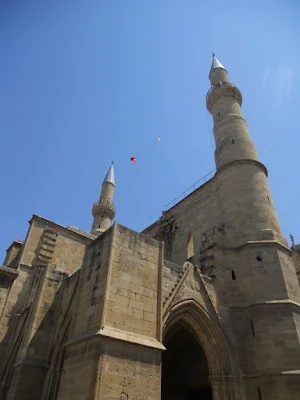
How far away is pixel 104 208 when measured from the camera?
26844 millimetres

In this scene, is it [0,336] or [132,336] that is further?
[0,336]

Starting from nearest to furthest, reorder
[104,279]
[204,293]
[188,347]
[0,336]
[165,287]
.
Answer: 1. [104,279]
2. [165,287]
3. [204,293]
4. [0,336]
5. [188,347]

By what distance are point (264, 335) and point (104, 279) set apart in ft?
19.8

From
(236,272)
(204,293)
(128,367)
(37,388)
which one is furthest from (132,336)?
(236,272)

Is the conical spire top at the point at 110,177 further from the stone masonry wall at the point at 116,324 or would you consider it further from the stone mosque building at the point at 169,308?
the stone masonry wall at the point at 116,324

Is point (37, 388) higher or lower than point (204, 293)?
lower

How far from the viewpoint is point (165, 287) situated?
31.6 feet

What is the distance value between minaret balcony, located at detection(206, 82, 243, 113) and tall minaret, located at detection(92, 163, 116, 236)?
12.5 metres

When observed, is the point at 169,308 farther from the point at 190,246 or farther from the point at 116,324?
the point at 190,246

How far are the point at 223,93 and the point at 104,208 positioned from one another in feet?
45.4

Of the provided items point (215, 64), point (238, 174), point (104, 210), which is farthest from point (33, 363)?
point (215, 64)

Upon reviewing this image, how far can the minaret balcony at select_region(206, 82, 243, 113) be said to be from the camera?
1895cm

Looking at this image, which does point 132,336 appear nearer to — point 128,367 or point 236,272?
point 128,367

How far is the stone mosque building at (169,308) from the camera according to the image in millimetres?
7297
